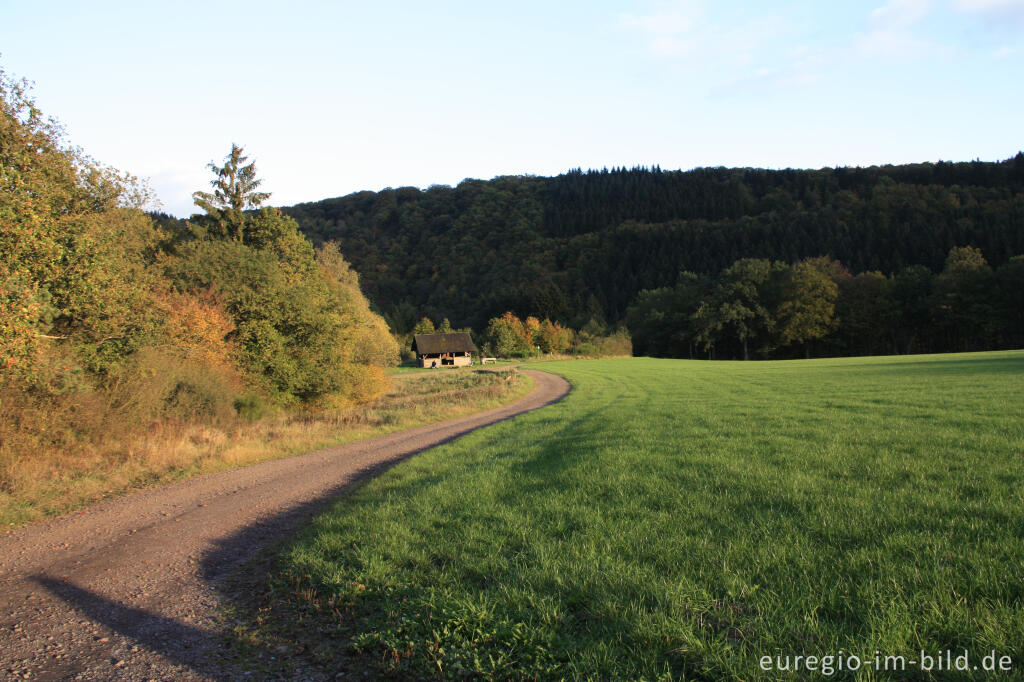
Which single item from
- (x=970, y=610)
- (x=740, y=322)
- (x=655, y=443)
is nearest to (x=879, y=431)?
(x=655, y=443)

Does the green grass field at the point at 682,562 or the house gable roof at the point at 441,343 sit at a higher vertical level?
the green grass field at the point at 682,562

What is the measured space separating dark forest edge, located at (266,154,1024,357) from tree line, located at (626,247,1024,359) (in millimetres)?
308

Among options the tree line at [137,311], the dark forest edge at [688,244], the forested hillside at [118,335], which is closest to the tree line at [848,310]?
the dark forest edge at [688,244]

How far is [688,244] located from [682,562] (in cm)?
13440

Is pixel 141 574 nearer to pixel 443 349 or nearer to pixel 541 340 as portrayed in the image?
pixel 443 349

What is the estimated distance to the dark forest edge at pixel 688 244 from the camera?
83.2 m

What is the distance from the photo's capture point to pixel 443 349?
291 feet

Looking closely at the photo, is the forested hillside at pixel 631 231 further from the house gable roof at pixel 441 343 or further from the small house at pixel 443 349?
the small house at pixel 443 349

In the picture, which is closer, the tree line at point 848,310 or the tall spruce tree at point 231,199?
the tall spruce tree at point 231,199

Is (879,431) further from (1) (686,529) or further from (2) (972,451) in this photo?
(1) (686,529)

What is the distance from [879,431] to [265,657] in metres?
11.0

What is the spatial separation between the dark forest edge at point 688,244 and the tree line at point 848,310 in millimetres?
308

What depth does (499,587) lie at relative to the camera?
4703 millimetres

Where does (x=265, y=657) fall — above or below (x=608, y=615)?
below
